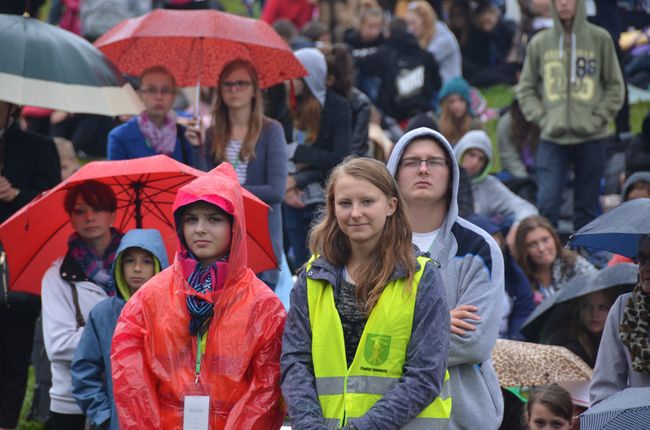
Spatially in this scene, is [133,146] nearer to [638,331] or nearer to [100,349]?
[100,349]

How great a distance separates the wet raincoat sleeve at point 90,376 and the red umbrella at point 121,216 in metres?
0.85

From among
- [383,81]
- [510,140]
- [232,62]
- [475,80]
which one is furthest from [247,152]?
[475,80]

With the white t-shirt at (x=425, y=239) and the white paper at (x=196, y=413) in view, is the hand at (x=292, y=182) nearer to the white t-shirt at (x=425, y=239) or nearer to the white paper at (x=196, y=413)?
the white t-shirt at (x=425, y=239)

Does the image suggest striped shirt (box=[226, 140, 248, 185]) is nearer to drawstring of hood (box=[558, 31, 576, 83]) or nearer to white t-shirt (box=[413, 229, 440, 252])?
white t-shirt (box=[413, 229, 440, 252])

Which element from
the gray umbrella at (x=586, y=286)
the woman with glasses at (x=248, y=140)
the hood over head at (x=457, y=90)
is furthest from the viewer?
the hood over head at (x=457, y=90)

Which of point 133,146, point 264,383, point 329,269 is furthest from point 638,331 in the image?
point 133,146

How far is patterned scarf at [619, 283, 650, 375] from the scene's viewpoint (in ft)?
20.1

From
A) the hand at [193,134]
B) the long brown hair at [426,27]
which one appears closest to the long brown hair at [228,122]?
the hand at [193,134]

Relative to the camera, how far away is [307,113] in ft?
33.4

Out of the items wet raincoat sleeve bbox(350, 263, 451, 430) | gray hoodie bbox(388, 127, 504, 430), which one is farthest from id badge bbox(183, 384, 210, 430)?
gray hoodie bbox(388, 127, 504, 430)

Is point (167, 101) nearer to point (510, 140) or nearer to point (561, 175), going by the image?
point (561, 175)

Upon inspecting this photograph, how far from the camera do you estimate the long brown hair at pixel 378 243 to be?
18.6ft

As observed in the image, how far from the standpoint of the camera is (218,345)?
5926 mm

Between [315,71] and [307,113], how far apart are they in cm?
37
